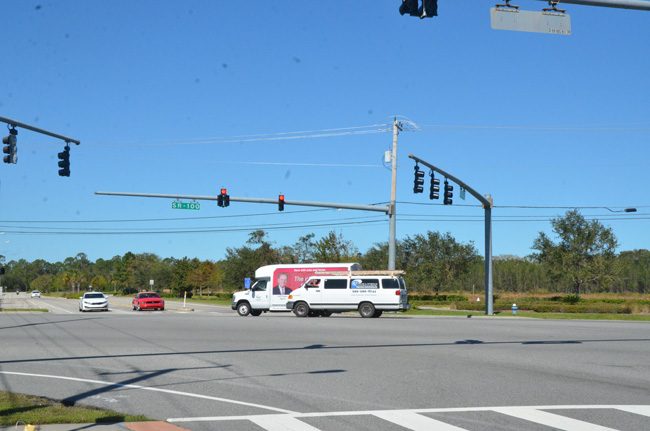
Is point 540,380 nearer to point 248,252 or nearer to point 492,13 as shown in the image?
point 492,13

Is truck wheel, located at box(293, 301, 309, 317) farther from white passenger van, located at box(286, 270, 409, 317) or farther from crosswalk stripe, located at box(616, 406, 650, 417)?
crosswalk stripe, located at box(616, 406, 650, 417)

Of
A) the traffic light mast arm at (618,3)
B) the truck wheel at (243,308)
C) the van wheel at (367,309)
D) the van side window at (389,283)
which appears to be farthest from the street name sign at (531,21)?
the truck wheel at (243,308)

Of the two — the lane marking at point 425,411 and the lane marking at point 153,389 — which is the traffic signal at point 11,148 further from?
the lane marking at point 425,411

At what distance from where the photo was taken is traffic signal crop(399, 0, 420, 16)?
1046 centimetres

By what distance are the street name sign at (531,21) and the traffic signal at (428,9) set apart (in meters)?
0.92

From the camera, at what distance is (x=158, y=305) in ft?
165

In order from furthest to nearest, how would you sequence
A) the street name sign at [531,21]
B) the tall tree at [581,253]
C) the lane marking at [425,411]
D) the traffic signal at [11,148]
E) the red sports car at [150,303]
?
1. the tall tree at [581,253]
2. the red sports car at [150,303]
3. the traffic signal at [11,148]
4. the street name sign at [531,21]
5. the lane marking at [425,411]

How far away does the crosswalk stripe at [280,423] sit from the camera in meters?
8.37

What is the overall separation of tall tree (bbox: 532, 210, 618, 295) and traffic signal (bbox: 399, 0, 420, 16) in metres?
60.4

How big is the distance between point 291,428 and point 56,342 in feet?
46.1

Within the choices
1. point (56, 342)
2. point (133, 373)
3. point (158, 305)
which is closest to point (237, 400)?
point (133, 373)

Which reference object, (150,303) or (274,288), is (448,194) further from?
(150,303)

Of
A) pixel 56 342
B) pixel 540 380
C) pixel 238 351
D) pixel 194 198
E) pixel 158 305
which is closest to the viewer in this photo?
pixel 540 380

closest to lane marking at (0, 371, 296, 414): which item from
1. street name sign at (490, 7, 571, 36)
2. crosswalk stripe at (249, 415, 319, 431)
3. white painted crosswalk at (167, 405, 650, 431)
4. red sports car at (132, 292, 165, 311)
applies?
crosswalk stripe at (249, 415, 319, 431)
